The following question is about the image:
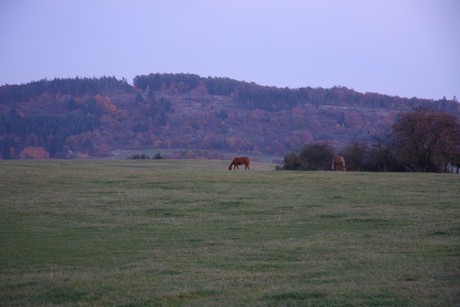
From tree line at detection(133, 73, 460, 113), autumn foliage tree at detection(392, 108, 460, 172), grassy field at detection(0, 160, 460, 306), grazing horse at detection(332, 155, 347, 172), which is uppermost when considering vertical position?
tree line at detection(133, 73, 460, 113)

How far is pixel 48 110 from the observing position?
5069 inches

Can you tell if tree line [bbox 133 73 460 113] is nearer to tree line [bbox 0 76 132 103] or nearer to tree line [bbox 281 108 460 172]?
tree line [bbox 0 76 132 103]

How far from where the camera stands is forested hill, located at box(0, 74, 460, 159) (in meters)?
109

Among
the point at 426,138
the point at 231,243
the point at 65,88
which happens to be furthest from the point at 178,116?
the point at 231,243

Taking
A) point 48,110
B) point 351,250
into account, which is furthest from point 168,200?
point 48,110

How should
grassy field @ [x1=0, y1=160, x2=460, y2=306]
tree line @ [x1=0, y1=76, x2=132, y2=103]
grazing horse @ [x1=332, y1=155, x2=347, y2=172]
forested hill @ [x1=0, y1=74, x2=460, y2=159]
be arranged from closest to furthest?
grassy field @ [x1=0, y1=160, x2=460, y2=306] → grazing horse @ [x1=332, y1=155, x2=347, y2=172] → forested hill @ [x1=0, y1=74, x2=460, y2=159] → tree line @ [x1=0, y1=76, x2=132, y2=103]

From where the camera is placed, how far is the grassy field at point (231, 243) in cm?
1092

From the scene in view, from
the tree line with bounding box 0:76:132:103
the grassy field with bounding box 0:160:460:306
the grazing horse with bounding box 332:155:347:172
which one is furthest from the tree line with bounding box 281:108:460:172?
the tree line with bounding box 0:76:132:103

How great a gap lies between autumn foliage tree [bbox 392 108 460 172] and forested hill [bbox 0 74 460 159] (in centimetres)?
4558

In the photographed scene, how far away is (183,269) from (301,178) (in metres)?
22.3

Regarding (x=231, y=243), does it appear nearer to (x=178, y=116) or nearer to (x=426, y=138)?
(x=426, y=138)

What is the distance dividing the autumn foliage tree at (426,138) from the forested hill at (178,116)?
45.6 m

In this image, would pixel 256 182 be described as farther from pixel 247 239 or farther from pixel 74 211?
pixel 247 239

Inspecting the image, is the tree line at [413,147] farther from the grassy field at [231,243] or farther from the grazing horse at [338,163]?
the grassy field at [231,243]
